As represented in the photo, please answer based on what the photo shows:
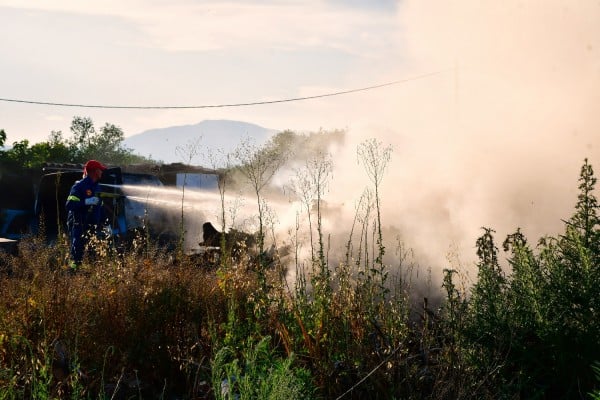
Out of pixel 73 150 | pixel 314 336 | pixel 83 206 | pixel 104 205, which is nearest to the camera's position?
pixel 314 336

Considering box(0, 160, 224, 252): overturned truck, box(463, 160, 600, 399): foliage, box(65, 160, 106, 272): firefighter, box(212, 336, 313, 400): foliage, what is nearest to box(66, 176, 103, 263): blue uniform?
box(65, 160, 106, 272): firefighter

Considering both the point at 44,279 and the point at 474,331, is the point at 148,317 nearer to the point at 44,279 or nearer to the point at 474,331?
the point at 44,279

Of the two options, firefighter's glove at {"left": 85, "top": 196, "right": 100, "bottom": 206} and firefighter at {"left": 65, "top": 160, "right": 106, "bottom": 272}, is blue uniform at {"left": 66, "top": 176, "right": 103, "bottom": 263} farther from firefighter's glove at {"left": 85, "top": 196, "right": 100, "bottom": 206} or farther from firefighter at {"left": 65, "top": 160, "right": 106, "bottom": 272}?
firefighter's glove at {"left": 85, "top": 196, "right": 100, "bottom": 206}

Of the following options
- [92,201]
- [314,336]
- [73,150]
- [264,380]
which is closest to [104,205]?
[92,201]

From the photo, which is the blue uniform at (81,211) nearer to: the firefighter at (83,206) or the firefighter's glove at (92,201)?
the firefighter at (83,206)

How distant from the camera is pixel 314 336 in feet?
14.6

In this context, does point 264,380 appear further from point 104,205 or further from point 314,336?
point 104,205

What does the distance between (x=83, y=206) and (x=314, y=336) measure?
685 cm

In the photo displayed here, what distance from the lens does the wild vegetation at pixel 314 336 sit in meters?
3.97

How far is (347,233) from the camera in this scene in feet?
36.7

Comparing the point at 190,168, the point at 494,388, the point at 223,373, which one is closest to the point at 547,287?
the point at 494,388

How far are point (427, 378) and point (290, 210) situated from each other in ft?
30.7

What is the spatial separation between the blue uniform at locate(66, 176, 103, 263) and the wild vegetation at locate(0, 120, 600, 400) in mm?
4914

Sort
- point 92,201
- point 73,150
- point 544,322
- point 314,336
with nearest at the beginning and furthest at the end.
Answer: point 544,322 < point 314,336 < point 92,201 < point 73,150
